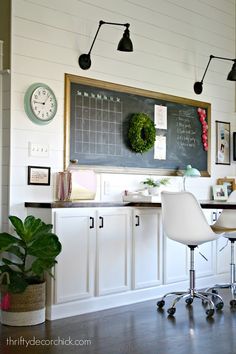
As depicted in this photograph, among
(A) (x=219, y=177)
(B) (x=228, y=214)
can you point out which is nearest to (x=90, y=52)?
(B) (x=228, y=214)

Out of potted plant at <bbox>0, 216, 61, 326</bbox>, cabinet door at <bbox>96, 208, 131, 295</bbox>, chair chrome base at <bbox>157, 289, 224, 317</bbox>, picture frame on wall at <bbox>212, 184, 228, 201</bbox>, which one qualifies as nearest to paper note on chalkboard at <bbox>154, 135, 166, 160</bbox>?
picture frame on wall at <bbox>212, 184, 228, 201</bbox>

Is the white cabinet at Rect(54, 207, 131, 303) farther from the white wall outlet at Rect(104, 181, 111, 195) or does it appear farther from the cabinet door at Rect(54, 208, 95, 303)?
the white wall outlet at Rect(104, 181, 111, 195)

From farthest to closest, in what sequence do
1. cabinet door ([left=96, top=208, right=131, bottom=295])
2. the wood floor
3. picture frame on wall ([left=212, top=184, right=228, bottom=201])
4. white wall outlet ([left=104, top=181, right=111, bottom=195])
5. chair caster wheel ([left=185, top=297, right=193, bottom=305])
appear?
picture frame on wall ([left=212, top=184, right=228, bottom=201]) → white wall outlet ([left=104, top=181, right=111, bottom=195]) → chair caster wheel ([left=185, top=297, right=193, bottom=305]) → cabinet door ([left=96, top=208, right=131, bottom=295]) → the wood floor

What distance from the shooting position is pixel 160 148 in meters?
5.82

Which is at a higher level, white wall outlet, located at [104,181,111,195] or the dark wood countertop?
white wall outlet, located at [104,181,111,195]

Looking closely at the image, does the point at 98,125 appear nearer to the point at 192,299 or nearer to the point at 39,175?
the point at 39,175

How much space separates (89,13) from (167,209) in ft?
6.61

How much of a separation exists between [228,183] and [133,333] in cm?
309

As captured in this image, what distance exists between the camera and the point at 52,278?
4355 millimetres

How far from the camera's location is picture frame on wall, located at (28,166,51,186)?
4.63 metres

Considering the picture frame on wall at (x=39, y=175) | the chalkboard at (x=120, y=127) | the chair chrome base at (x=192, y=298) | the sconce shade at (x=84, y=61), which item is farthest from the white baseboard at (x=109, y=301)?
the sconce shade at (x=84, y=61)

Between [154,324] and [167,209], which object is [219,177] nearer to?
[167,209]

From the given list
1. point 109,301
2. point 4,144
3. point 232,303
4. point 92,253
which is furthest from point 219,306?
point 4,144

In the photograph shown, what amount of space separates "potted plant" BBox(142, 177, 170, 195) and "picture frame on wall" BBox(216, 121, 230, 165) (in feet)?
3.69
